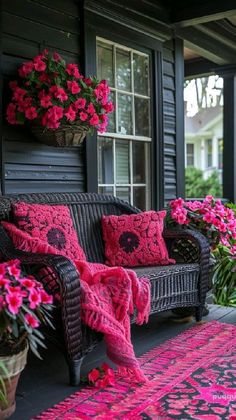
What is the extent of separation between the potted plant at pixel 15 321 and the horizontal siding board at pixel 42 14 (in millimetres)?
1940

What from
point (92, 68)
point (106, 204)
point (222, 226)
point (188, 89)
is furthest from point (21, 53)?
point (188, 89)

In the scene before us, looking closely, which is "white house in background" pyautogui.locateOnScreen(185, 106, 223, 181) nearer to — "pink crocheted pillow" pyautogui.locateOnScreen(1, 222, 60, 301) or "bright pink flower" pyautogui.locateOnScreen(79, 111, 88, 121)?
"bright pink flower" pyautogui.locateOnScreen(79, 111, 88, 121)

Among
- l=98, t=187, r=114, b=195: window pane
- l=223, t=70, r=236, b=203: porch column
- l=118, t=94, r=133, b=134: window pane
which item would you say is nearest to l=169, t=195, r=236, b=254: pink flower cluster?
l=98, t=187, r=114, b=195: window pane

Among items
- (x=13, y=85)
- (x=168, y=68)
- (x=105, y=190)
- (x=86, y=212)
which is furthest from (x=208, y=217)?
(x=168, y=68)

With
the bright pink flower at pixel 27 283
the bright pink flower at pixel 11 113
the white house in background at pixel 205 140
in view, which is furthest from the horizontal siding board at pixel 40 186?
the white house in background at pixel 205 140

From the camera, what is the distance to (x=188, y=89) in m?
11.3

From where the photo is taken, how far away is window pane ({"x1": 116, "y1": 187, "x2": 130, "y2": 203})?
410cm

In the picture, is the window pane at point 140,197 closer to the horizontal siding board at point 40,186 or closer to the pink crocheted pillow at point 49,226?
the horizontal siding board at point 40,186

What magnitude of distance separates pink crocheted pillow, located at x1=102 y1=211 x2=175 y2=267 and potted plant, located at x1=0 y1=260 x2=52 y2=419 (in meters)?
1.26

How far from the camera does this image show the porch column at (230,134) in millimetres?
6137

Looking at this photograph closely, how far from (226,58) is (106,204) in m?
3.24

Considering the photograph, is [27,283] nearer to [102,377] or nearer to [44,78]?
[102,377]

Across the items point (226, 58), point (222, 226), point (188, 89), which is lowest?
point (222, 226)

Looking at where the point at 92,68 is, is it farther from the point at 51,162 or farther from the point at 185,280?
the point at 185,280
